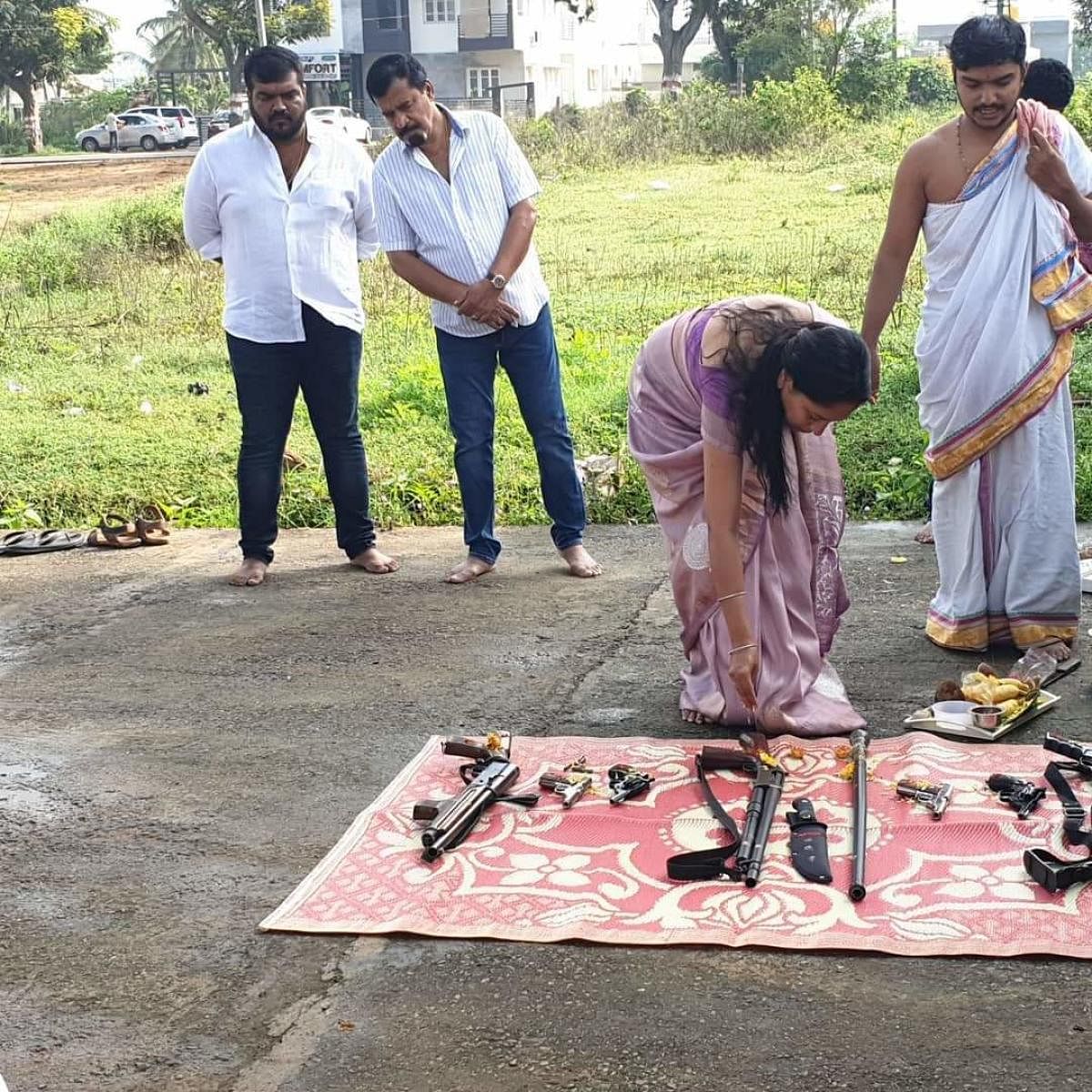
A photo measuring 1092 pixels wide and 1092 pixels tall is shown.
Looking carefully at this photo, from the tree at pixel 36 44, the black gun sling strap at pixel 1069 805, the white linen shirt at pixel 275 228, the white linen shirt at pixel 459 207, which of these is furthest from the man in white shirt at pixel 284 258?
the tree at pixel 36 44

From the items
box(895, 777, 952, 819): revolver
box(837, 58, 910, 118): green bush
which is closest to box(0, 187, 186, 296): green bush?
box(895, 777, 952, 819): revolver

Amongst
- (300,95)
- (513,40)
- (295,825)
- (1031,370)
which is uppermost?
(513,40)

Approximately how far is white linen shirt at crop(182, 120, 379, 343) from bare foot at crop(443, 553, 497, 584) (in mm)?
1085

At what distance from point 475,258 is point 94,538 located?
8.21ft

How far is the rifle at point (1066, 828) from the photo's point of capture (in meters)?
3.50

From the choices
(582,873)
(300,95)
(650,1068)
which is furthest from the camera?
(300,95)

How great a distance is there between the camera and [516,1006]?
124 inches

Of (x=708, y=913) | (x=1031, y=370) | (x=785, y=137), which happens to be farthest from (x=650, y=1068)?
(x=785, y=137)

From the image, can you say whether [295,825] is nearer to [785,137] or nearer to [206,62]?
[785,137]

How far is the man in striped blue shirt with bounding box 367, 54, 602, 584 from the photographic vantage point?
20.4 ft

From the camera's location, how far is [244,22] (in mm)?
50500

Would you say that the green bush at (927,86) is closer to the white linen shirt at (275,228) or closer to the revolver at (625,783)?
the white linen shirt at (275,228)

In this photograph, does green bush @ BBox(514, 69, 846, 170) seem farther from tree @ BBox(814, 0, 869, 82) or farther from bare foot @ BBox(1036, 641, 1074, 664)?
bare foot @ BBox(1036, 641, 1074, 664)

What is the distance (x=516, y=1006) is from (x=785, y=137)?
25.3 meters
